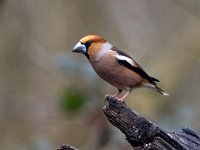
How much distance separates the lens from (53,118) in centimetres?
979

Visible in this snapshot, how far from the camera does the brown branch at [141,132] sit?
15.8 ft

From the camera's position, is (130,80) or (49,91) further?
(49,91)

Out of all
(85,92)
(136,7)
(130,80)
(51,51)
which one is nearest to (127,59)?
(130,80)

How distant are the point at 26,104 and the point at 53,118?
0.40 metres

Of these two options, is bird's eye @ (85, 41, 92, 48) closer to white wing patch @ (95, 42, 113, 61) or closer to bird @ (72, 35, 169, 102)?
bird @ (72, 35, 169, 102)

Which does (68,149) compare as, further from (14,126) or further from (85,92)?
(14,126)

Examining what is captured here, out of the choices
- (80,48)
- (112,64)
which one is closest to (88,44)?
(80,48)

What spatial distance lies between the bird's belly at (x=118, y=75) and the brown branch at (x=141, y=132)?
1134mm

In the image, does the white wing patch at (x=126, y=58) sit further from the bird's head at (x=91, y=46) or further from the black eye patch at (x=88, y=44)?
the black eye patch at (x=88, y=44)

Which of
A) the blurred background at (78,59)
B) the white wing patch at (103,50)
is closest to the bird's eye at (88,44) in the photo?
the white wing patch at (103,50)

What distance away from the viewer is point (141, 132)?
4.84 m

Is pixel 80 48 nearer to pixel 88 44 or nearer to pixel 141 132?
pixel 88 44

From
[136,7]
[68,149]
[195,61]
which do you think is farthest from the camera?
[136,7]

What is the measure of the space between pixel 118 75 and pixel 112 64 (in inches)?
4.2
